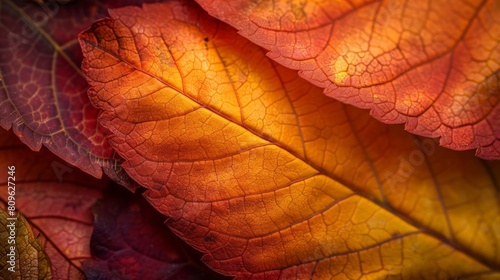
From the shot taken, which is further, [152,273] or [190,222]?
[152,273]

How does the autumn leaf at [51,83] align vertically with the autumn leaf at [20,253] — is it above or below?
above

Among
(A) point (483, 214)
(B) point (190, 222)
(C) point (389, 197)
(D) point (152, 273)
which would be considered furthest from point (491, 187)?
(D) point (152, 273)

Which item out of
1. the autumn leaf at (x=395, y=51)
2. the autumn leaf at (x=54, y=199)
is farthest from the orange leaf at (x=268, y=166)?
the autumn leaf at (x=54, y=199)

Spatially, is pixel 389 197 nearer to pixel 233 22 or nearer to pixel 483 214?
pixel 483 214

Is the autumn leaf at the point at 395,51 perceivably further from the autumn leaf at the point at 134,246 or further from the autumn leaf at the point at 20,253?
the autumn leaf at the point at 20,253
